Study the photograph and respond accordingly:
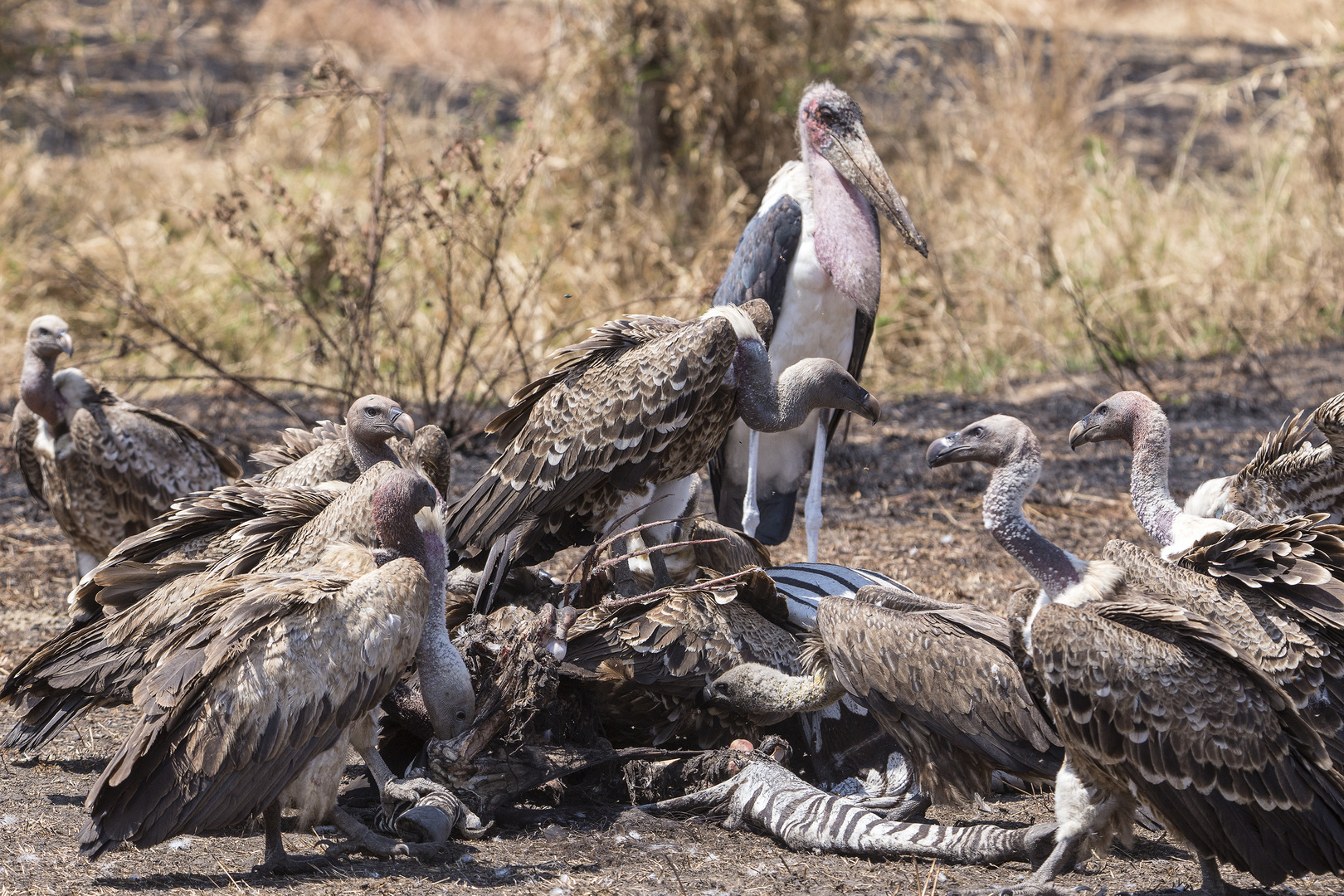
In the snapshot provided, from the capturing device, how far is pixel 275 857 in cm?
329

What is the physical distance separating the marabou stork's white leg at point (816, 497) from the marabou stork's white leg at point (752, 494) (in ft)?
0.72

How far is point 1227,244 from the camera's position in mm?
9797

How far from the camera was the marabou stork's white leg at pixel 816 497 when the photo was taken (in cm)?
531

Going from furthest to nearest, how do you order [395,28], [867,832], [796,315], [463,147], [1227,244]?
[395,28], [1227,244], [463,147], [796,315], [867,832]

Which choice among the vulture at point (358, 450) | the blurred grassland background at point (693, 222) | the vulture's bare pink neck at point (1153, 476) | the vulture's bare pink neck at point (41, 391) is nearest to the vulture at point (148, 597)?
the vulture at point (358, 450)

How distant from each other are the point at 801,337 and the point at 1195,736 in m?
2.72

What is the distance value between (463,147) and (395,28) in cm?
1139

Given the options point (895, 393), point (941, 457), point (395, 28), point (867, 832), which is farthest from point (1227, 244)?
point (395, 28)

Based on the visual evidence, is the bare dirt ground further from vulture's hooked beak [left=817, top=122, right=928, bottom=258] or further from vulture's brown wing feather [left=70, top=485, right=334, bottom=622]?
vulture's hooked beak [left=817, top=122, right=928, bottom=258]

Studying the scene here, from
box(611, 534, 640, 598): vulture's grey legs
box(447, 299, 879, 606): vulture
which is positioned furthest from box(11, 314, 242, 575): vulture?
box(611, 534, 640, 598): vulture's grey legs

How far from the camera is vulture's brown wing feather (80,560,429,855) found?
10.2 ft

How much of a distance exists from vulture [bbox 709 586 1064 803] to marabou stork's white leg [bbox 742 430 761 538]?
1590 millimetres

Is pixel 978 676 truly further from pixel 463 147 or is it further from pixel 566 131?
pixel 566 131

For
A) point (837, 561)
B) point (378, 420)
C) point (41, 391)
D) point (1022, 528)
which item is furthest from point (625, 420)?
point (41, 391)
